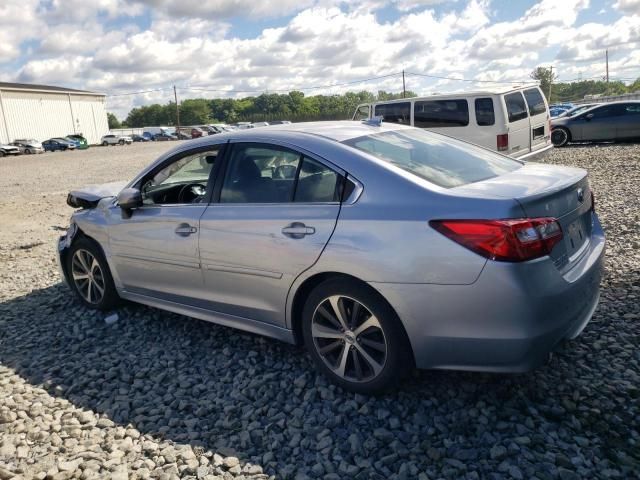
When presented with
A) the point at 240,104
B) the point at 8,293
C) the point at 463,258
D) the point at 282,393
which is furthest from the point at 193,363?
the point at 240,104

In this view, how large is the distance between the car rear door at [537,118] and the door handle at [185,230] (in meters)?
9.40

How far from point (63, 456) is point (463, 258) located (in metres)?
2.39

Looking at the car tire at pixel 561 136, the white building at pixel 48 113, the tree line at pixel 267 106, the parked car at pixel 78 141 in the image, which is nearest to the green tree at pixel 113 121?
the tree line at pixel 267 106

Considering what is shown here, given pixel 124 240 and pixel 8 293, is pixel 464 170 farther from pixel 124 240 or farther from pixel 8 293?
pixel 8 293

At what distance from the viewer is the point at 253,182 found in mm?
3699

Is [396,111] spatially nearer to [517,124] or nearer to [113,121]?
[517,124]

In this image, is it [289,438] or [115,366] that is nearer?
[289,438]

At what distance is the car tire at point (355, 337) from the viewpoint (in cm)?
298

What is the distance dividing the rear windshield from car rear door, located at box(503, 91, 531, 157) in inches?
298

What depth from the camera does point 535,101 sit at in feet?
38.2

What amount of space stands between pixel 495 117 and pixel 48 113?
2492 inches

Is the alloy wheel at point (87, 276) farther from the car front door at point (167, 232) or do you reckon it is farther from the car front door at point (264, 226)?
the car front door at point (264, 226)

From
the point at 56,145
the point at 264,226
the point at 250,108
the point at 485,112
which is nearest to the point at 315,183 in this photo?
the point at 264,226

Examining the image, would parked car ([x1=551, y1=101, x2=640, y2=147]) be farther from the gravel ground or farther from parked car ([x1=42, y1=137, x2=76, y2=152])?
parked car ([x1=42, y1=137, x2=76, y2=152])
